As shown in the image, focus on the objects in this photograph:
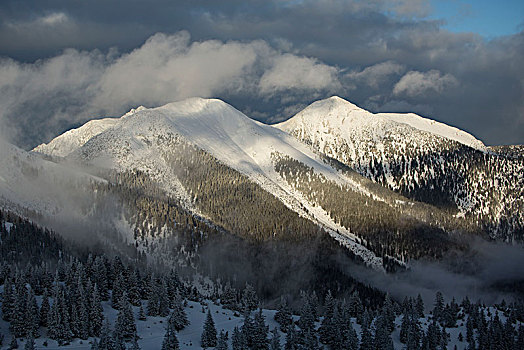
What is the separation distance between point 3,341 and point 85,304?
19.2 metres

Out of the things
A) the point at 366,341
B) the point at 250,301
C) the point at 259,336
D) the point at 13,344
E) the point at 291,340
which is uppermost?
the point at 250,301

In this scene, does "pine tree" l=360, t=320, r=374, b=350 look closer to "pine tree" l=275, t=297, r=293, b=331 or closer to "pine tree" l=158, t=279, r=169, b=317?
"pine tree" l=275, t=297, r=293, b=331

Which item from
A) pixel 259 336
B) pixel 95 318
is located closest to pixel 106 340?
pixel 95 318

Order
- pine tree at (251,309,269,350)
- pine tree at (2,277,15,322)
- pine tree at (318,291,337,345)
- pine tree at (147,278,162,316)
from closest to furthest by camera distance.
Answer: pine tree at (2,277,15,322), pine tree at (251,309,269,350), pine tree at (147,278,162,316), pine tree at (318,291,337,345)

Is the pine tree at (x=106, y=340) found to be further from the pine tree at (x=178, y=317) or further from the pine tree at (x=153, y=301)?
the pine tree at (x=153, y=301)

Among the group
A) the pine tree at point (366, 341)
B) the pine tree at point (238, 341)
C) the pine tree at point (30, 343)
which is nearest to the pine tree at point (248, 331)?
the pine tree at point (238, 341)

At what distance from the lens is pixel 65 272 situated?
486 feet

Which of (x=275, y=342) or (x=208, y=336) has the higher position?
(x=208, y=336)

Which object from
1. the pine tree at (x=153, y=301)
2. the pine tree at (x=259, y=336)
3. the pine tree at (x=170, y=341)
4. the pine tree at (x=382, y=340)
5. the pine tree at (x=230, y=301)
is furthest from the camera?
the pine tree at (x=230, y=301)

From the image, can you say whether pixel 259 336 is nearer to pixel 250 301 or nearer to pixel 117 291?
pixel 250 301

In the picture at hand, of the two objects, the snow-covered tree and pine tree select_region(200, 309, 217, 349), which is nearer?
the snow-covered tree

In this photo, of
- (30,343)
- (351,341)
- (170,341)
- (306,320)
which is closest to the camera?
(30,343)

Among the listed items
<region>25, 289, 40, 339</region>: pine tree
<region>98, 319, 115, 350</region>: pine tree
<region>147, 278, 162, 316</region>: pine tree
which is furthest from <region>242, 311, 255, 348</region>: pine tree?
<region>25, 289, 40, 339</region>: pine tree

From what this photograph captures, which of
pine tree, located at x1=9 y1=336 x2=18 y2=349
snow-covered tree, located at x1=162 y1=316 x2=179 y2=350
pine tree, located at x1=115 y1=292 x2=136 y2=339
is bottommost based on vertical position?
pine tree, located at x1=9 y1=336 x2=18 y2=349
